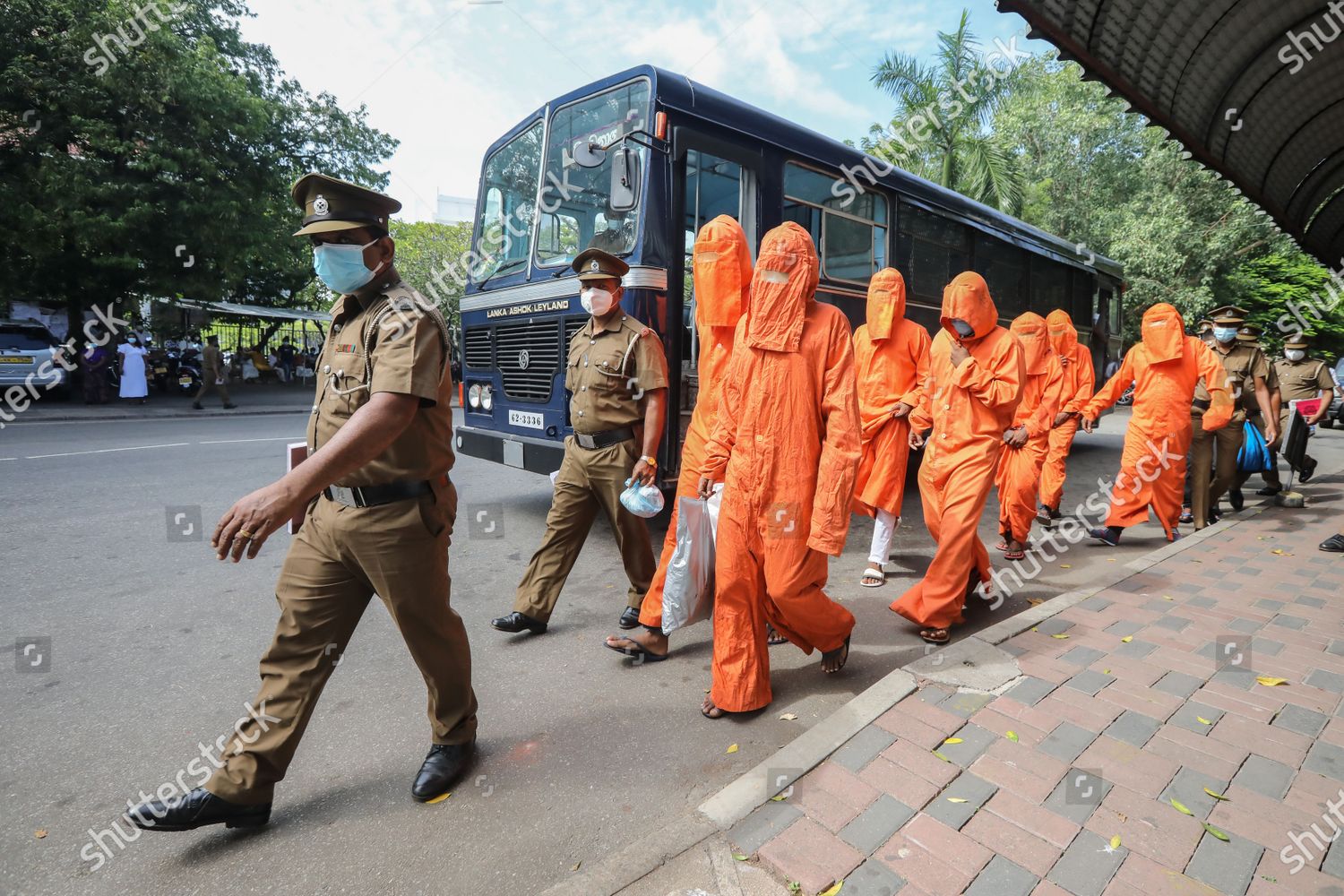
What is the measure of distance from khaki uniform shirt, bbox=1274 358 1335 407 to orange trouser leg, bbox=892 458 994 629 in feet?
20.4

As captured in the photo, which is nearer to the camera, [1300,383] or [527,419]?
[527,419]

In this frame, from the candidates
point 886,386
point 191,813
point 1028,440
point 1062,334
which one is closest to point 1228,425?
point 1062,334

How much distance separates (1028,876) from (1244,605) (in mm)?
3074

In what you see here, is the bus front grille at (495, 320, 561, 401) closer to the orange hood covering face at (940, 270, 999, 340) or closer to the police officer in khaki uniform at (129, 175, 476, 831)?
the orange hood covering face at (940, 270, 999, 340)

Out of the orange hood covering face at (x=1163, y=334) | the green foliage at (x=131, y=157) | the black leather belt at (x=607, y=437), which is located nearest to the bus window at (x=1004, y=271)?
the orange hood covering face at (x=1163, y=334)

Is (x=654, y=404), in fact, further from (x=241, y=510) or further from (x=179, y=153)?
(x=179, y=153)

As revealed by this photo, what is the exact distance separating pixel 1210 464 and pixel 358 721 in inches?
273

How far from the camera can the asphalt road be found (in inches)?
80.4

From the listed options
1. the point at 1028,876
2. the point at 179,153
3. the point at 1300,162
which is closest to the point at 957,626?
the point at 1028,876

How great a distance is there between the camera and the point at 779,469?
9.19 ft

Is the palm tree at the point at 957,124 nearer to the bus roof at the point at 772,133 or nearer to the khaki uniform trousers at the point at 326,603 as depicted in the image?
the bus roof at the point at 772,133

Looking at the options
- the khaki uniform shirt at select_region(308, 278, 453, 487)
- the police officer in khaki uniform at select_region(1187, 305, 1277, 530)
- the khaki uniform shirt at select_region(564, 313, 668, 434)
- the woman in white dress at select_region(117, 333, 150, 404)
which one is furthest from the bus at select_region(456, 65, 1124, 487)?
the woman in white dress at select_region(117, 333, 150, 404)

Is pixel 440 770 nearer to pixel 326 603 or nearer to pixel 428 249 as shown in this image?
pixel 326 603

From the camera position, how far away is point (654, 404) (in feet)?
11.6
